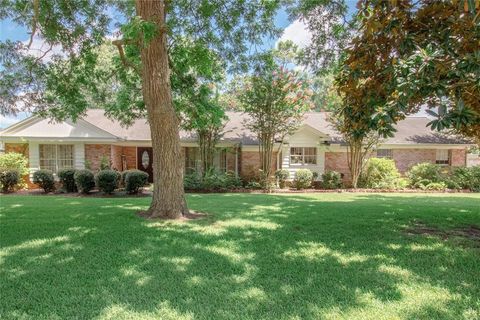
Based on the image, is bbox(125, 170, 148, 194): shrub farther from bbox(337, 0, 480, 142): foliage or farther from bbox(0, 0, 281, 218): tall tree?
bbox(337, 0, 480, 142): foliage

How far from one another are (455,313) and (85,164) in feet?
57.9

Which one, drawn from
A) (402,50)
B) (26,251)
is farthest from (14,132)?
(402,50)

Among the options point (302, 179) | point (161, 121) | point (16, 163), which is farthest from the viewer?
point (302, 179)

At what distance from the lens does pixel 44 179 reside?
1468 cm

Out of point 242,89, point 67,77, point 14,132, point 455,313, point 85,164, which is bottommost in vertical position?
point 455,313

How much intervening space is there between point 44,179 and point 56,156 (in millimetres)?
3462

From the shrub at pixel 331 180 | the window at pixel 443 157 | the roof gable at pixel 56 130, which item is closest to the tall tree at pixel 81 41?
the roof gable at pixel 56 130

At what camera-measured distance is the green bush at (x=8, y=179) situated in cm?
1468

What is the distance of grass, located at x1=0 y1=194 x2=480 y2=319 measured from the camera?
3311 mm

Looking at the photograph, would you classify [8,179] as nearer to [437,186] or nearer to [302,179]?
[302,179]

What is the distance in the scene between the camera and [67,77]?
9.98 m

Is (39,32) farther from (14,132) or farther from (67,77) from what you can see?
(14,132)

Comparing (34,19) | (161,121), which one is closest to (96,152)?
(34,19)

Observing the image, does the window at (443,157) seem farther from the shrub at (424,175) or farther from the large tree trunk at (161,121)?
the large tree trunk at (161,121)
